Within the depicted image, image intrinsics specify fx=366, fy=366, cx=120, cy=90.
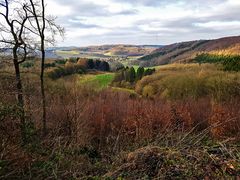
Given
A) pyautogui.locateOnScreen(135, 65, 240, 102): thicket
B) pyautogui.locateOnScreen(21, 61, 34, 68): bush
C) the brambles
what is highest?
pyautogui.locateOnScreen(21, 61, 34, 68): bush

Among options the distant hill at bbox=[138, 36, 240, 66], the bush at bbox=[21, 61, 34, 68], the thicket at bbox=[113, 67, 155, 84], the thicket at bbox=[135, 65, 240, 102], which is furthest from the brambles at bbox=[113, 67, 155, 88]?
the bush at bbox=[21, 61, 34, 68]

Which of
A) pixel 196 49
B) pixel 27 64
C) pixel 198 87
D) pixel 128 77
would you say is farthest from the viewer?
pixel 196 49

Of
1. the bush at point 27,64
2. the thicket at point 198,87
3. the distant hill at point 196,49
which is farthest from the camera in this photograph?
the distant hill at point 196,49

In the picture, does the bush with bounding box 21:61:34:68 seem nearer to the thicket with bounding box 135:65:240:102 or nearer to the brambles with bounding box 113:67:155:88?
the thicket with bounding box 135:65:240:102

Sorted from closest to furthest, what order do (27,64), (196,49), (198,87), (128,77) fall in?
(27,64)
(198,87)
(128,77)
(196,49)

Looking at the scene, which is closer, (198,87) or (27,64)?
(27,64)

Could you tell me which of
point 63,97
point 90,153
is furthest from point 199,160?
point 63,97

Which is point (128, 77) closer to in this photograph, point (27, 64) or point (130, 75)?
point (130, 75)

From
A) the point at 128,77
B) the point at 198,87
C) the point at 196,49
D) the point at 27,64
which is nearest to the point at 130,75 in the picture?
the point at 128,77

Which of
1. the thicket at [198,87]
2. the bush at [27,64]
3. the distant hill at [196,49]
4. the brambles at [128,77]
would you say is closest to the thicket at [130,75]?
the brambles at [128,77]

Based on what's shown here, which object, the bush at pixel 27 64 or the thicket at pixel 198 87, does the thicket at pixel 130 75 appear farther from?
the bush at pixel 27 64

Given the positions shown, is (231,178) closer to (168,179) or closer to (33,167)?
(168,179)

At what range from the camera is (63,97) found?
34.2m

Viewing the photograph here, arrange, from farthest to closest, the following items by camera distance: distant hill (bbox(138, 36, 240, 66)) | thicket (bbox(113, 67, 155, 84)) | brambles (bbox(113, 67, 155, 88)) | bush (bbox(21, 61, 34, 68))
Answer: distant hill (bbox(138, 36, 240, 66)) < thicket (bbox(113, 67, 155, 84)) < brambles (bbox(113, 67, 155, 88)) < bush (bbox(21, 61, 34, 68))
